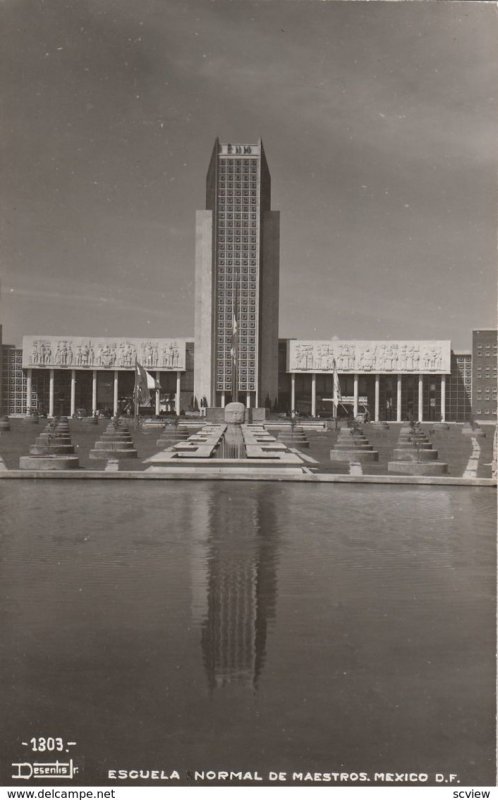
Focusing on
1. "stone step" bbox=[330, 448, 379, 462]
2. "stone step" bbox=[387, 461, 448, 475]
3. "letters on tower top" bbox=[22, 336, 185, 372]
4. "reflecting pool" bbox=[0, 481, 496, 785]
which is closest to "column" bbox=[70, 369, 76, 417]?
"letters on tower top" bbox=[22, 336, 185, 372]

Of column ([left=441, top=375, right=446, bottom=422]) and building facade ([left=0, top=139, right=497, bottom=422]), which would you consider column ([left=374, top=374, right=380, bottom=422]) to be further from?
column ([left=441, top=375, right=446, bottom=422])

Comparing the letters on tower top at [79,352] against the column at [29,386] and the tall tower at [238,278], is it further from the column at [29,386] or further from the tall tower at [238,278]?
the tall tower at [238,278]

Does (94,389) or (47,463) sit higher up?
(94,389)

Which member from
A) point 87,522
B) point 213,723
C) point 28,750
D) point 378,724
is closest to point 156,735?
point 213,723

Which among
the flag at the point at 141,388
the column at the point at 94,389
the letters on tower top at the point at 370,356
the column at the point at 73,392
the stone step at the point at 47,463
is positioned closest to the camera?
the stone step at the point at 47,463

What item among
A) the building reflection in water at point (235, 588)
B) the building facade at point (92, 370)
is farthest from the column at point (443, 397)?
the building reflection in water at point (235, 588)

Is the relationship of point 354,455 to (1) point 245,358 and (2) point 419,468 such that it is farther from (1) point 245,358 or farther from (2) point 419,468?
(1) point 245,358

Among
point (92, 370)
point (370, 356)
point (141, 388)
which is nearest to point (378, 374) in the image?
point (370, 356)
